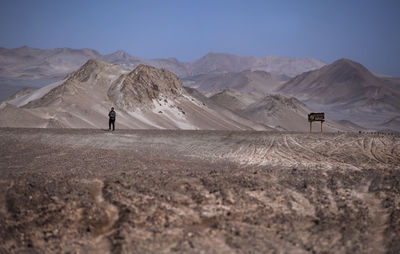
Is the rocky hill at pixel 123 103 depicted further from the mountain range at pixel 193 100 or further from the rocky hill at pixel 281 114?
the rocky hill at pixel 281 114

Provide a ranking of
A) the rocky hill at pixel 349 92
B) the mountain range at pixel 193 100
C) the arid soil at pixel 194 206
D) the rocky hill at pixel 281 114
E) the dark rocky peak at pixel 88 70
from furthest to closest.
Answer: the rocky hill at pixel 349 92, the rocky hill at pixel 281 114, the dark rocky peak at pixel 88 70, the mountain range at pixel 193 100, the arid soil at pixel 194 206

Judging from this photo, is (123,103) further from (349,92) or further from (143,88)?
(349,92)

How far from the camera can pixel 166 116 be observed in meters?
44.2

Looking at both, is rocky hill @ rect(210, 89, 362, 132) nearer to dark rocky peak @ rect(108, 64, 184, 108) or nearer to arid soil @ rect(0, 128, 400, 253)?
dark rocky peak @ rect(108, 64, 184, 108)

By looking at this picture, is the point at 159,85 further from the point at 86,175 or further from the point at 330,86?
the point at 330,86

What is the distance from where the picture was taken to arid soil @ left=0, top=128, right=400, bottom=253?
20.0ft

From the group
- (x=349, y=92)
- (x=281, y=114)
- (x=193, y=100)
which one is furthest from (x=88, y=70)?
(x=349, y=92)

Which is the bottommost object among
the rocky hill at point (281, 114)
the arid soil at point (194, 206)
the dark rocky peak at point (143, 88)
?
the arid soil at point (194, 206)

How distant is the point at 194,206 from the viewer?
290 inches

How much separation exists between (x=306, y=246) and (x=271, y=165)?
5.72 m

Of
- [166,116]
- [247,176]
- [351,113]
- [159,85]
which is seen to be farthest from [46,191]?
[351,113]

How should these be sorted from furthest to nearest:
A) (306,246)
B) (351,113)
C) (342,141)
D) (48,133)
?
(351,113)
(48,133)
(342,141)
(306,246)

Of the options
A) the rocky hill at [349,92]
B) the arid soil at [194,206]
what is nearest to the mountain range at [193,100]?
the rocky hill at [349,92]

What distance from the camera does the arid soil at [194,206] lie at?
240 inches
